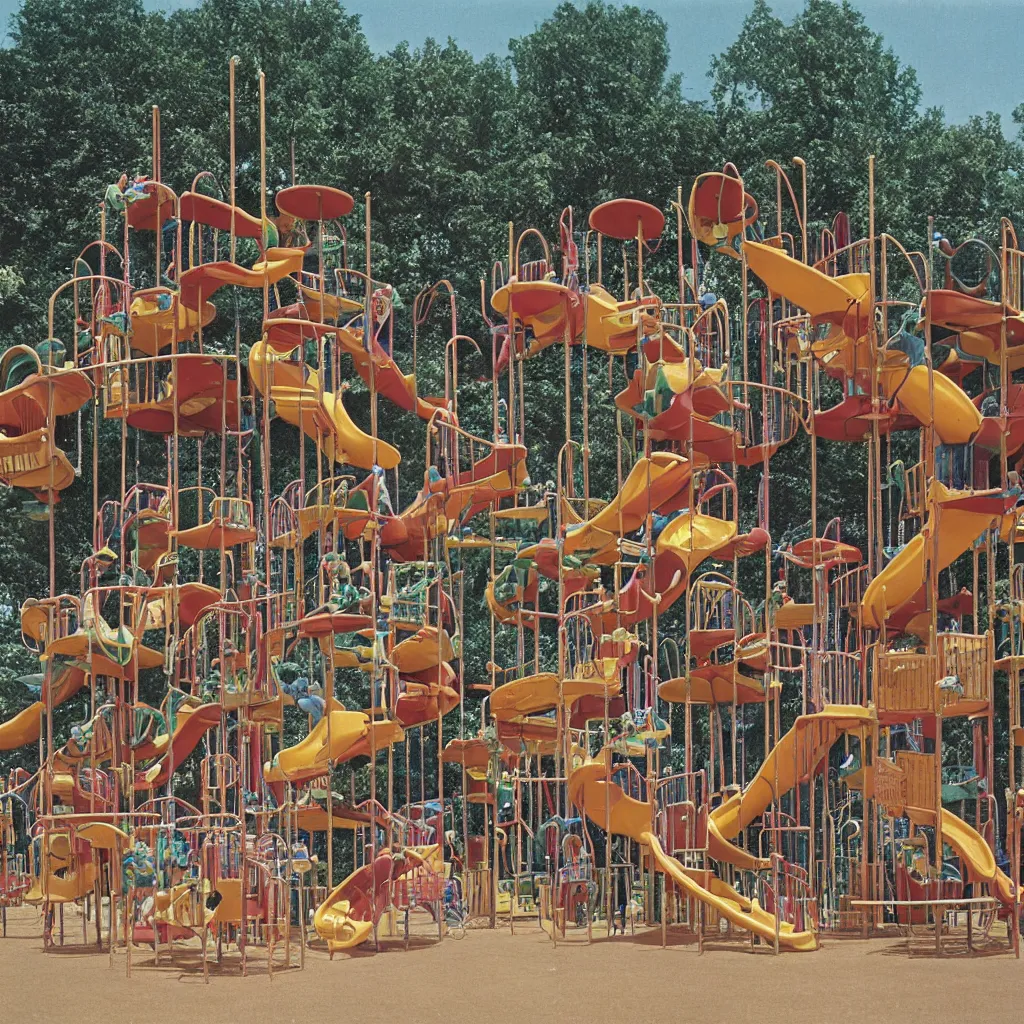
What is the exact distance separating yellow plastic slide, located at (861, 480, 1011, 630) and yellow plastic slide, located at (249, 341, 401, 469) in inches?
174

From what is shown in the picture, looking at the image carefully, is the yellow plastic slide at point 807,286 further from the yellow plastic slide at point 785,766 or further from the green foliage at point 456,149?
the green foliage at point 456,149

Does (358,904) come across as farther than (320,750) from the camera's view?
Yes

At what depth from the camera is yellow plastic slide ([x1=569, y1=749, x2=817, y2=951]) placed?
48.5 feet

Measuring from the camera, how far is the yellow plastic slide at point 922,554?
15180 mm

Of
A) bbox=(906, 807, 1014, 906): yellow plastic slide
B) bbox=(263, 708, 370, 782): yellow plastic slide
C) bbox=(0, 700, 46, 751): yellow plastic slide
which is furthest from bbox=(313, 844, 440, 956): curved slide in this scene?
bbox=(906, 807, 1014, 906): yellow plastic slide

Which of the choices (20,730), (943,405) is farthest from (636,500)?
(20,730)

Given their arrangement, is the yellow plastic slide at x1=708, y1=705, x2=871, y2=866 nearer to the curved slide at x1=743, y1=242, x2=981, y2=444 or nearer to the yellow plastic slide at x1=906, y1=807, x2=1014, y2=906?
the yellow plastic slide at x1=906, y1=807, x2=1014, y2=906

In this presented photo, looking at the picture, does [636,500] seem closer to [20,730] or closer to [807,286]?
[807,286]

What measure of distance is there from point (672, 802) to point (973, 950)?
9.25 feet

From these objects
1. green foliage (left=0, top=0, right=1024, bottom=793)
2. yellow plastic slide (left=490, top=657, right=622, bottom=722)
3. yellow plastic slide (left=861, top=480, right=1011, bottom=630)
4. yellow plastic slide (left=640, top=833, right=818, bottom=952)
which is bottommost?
yellow plastic slide (left=640, top=833, right=818, bottom=952)

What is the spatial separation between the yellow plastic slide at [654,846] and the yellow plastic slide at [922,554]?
2.33 m

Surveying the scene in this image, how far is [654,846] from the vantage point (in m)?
15.6

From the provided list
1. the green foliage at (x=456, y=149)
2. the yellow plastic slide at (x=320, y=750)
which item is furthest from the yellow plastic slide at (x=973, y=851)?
the green foliage at (x=456, y=149)

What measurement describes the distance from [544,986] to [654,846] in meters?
2.45
